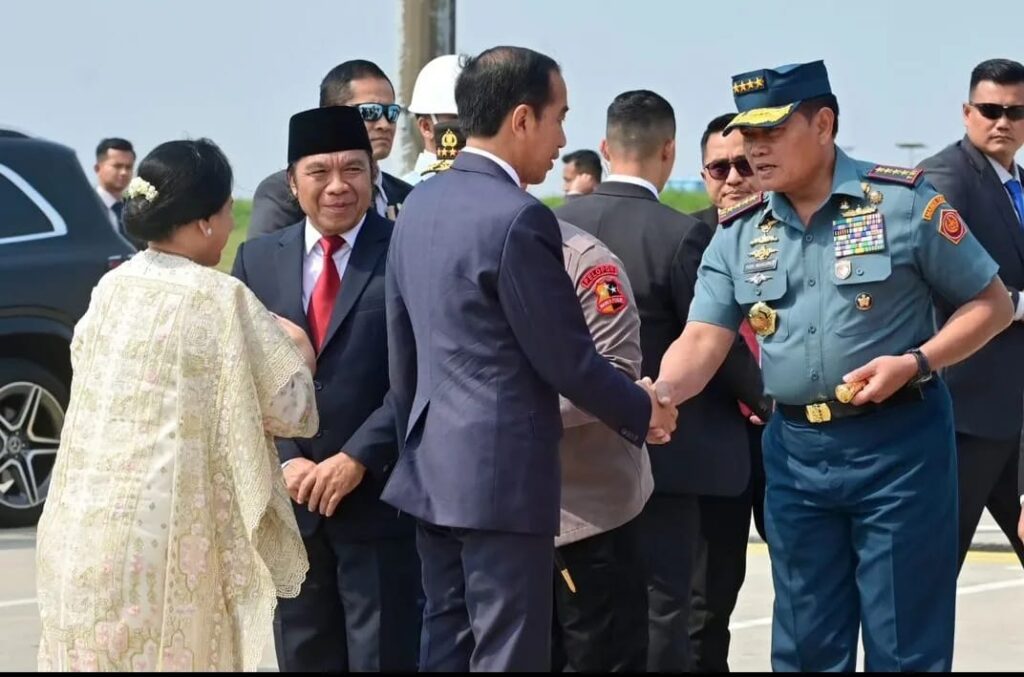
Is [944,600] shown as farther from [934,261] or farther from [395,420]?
[395,420]

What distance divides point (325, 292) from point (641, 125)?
4.50 feet

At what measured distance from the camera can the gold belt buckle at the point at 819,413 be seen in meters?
5.13

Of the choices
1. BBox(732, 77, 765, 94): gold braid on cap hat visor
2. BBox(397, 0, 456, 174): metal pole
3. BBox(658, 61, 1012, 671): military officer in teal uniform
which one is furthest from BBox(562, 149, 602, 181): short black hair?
BBox(658, 61, 1012, 671): military officer in teal uniform

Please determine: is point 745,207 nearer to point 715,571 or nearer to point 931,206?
point 931,206

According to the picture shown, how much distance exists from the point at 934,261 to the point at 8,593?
5341mm

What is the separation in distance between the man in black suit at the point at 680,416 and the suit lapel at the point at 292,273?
39.3 inches

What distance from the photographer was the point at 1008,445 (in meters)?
6.64

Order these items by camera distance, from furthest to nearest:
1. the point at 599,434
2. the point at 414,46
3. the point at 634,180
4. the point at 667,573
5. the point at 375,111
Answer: the point at 414,46
the point at 375,111
the point at 634,180
the point at 667,573
the point at 599,434

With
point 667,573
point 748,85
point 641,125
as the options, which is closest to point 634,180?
point 641,125

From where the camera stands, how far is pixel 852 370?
201 inches

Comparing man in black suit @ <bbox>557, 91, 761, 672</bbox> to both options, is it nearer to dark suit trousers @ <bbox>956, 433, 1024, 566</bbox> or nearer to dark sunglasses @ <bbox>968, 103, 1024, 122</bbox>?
dark suit trousers @ <bbox>956, 433, 1024, 566</bbox>

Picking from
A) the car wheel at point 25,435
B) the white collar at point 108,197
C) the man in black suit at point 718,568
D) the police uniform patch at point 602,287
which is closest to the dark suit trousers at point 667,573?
the man in black suit at point 718,568

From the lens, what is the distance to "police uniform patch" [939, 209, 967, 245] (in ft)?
16.7

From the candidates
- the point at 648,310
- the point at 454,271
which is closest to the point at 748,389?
the point at 648,310
